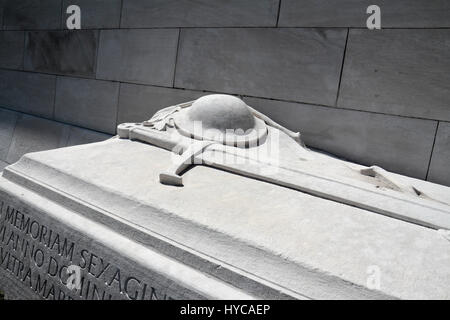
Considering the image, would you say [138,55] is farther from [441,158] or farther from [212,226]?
[441,158]

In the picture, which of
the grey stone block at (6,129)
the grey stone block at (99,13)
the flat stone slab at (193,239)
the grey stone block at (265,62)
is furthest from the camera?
the grey stone block at (6,129)

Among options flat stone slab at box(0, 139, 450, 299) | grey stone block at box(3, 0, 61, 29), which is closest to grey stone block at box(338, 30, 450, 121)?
flat stone slab at box(0, 139, 450, 299)

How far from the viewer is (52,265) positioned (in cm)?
210

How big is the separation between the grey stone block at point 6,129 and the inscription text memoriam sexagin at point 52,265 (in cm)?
396

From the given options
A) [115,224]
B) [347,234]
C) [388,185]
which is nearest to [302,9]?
[388,185]

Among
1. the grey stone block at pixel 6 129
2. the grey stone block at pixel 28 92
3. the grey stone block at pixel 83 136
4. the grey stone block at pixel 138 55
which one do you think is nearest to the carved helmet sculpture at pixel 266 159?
the grey stone block at pixel 138 55

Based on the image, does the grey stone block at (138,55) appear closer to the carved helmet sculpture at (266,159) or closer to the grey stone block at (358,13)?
the carved helmet sculpture at (266,159)

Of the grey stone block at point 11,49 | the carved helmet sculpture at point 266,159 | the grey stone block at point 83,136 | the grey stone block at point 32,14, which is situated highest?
the grey stone block at point 32,14

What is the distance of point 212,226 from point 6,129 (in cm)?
552

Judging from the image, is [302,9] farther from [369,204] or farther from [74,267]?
[74,267]

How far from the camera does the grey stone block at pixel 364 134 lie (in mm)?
2982

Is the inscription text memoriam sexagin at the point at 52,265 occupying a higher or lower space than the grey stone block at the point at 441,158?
lower

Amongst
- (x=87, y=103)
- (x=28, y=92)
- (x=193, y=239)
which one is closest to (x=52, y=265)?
(x=193, y=239)

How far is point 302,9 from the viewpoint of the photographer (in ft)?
11.1
